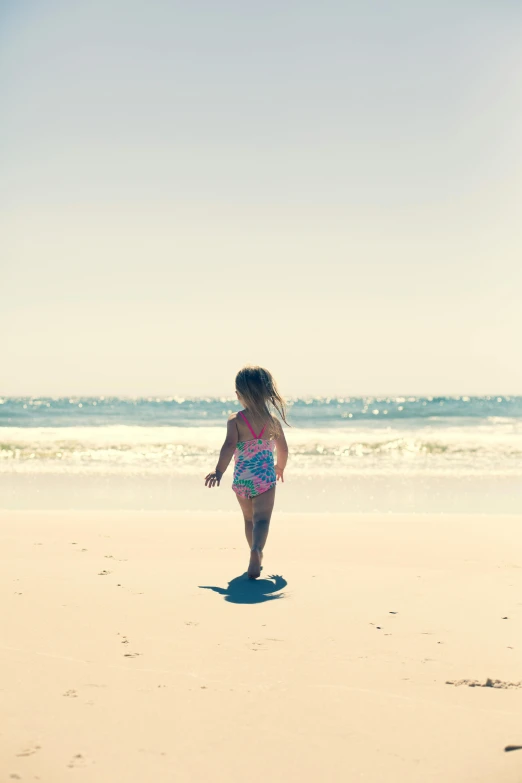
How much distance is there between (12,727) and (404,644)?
191 centimetres

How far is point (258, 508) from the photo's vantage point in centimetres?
540

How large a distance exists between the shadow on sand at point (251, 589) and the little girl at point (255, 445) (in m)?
0.26

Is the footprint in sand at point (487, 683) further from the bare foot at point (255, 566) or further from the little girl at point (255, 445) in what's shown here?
the little girl at point (255, 445)

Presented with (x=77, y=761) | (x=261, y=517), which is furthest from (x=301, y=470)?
(x=77, y=761)

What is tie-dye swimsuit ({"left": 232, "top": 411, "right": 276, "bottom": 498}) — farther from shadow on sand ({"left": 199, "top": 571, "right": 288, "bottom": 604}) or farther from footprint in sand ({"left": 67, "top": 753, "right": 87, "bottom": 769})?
footprint in sand ({"left": 67, "top": 753, "right": 87, "bottom": 769})

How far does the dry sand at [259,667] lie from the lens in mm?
2473

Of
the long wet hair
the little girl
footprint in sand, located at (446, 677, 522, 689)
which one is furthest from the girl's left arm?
footprint in sand, located at (446, 677, 522, 689)

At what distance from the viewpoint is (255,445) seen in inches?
215

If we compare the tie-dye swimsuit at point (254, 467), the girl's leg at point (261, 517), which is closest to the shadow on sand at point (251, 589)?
the girl's leg at point (261, 517)

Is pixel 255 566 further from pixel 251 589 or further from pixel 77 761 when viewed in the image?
pixel 77 761

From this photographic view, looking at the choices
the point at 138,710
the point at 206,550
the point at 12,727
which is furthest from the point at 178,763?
the point at 206,550

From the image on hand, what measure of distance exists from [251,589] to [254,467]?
3.03 feet

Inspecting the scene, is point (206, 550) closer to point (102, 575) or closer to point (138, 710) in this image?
point (102, 575)

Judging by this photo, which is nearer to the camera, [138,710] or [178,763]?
[178,763]
